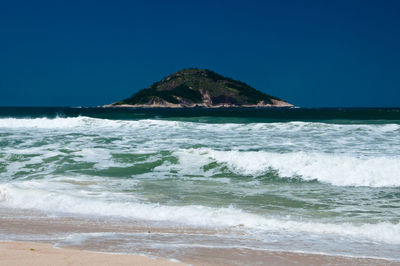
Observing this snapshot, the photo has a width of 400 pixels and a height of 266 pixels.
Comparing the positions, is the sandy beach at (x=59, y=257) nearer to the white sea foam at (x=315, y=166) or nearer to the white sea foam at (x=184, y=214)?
the white sea foam at (x=184, y=214)

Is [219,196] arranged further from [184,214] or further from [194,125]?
[194,125]

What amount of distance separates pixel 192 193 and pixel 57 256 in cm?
497

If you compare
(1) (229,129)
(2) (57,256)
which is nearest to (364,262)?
(2) (57,256)

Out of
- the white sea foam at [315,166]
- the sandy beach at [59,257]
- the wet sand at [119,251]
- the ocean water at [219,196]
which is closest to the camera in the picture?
the sandy beach at [59,257]

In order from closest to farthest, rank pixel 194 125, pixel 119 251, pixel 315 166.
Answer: pixel 119 251, pixel 315 166, pixel 194 125

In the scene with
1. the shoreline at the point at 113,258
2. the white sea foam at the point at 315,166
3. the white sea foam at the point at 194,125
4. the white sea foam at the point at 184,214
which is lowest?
the white sea foam at the point at 184,214

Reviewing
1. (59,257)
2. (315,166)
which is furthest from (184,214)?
(315,166)

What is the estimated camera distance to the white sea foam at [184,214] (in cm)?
620

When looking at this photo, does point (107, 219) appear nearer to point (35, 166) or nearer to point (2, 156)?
point (35, 166)

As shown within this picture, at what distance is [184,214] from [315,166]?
612cm

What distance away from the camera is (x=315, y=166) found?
12.0 m

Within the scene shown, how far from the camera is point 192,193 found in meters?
9.20

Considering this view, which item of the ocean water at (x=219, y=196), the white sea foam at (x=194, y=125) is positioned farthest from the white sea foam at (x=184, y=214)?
the white sea foam at (x=194, y=125)

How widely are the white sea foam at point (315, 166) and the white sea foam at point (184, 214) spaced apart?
449cm
